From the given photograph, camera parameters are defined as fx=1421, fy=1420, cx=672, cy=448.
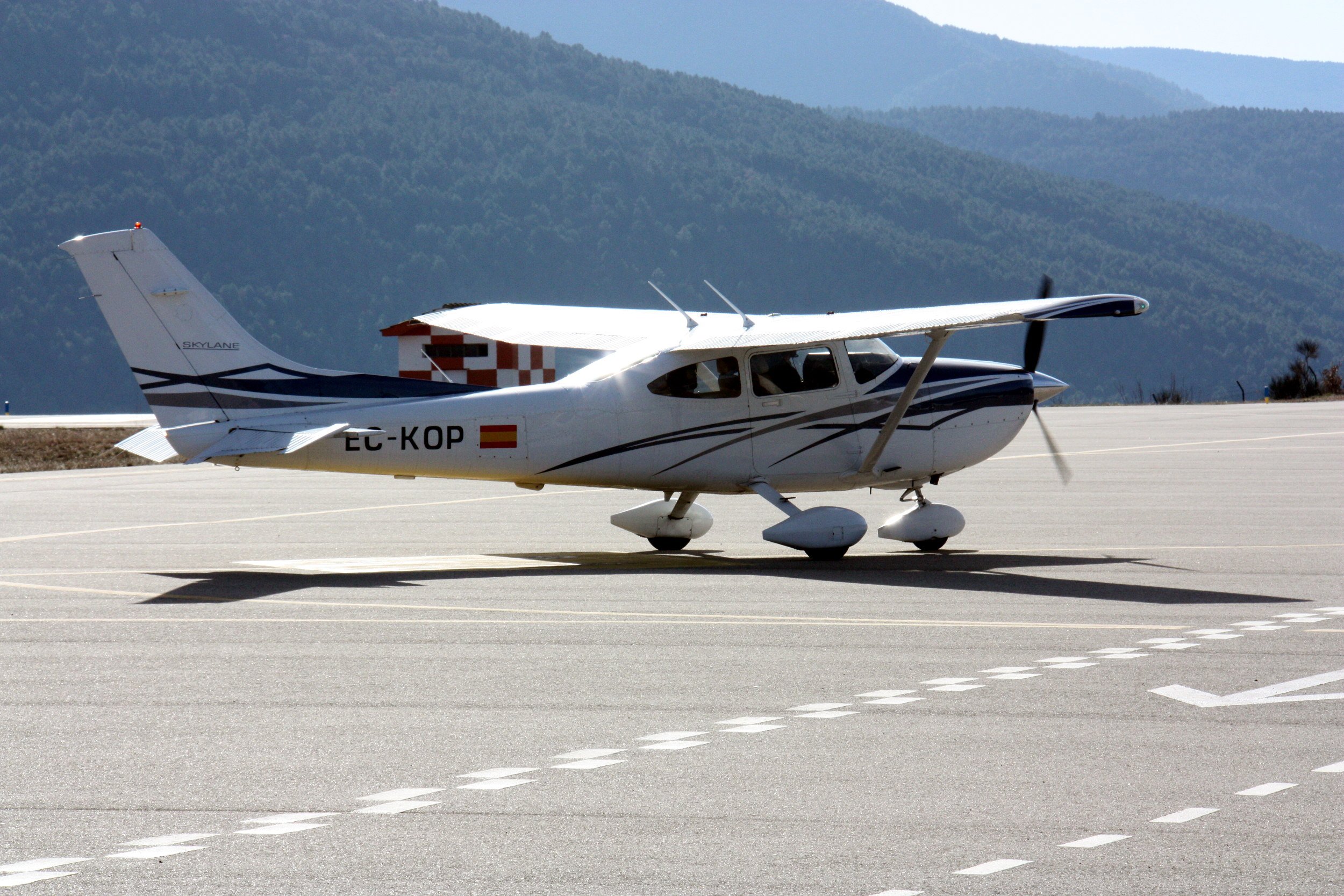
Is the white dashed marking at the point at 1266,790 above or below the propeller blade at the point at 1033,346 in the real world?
below

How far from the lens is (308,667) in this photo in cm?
799

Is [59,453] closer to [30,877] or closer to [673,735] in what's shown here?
[673,735]

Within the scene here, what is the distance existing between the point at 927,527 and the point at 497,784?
8776mm

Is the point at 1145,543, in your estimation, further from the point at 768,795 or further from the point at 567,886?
the point at 567,886

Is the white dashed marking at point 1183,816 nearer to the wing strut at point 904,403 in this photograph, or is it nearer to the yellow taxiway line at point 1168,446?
the wing strut at point 904,403

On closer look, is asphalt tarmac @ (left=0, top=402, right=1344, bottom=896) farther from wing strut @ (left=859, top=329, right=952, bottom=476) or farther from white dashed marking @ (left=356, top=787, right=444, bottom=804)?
wing strut @ (left=859, top=329, right=952, bottom=476)

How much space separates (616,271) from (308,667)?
121764 mm

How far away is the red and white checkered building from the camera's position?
27703mm

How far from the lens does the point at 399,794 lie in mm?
5371

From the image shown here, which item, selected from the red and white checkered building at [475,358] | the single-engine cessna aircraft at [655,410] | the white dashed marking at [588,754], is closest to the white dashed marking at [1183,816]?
the white dashed marking at [588,754]

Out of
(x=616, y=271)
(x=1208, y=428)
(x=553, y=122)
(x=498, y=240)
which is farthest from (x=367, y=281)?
(x=1208, y=428)

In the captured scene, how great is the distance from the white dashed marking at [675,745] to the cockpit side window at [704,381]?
7.43 metres

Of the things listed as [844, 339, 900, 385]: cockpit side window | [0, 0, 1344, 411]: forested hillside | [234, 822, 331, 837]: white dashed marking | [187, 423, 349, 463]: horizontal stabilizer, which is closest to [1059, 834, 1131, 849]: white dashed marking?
[234, 822, 331, 837]: white dashed marking

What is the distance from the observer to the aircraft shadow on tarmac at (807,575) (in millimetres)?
10773
